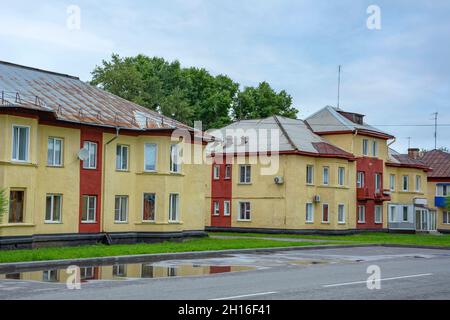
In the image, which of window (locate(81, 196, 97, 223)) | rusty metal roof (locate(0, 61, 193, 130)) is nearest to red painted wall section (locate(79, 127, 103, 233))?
window (locate(81, 196, 97, 223))

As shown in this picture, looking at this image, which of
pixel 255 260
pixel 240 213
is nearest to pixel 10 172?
pixel 255 260

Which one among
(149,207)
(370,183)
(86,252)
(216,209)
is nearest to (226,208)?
(216,209)

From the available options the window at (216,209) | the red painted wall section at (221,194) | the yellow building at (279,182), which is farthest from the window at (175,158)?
the window at (216,209)

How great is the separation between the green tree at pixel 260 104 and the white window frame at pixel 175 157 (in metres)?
37.3

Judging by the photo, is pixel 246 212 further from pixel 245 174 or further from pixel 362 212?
pixel 362 212

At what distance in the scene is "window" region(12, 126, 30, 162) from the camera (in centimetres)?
2615

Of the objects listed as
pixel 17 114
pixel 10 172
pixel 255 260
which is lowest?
pixel 255 260

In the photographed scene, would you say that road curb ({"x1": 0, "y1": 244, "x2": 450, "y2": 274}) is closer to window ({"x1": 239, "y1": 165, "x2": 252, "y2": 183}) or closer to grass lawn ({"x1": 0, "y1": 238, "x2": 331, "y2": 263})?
grass lawn ({"x1": 0, "y1": 238, "x2": 331, "y2": 263})

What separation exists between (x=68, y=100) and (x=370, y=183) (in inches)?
1117

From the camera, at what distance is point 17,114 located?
84.8 ft

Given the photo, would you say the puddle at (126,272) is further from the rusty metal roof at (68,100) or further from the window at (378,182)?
the window at (378,182)

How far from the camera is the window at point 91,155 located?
30.2 m
